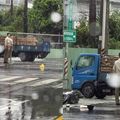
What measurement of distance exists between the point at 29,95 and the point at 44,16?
35.5 metres

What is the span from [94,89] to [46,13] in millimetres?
34057

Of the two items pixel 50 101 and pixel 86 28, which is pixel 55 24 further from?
pixel 50 101

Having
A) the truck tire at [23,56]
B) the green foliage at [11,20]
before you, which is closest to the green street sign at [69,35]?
the truck tire at [23,56]

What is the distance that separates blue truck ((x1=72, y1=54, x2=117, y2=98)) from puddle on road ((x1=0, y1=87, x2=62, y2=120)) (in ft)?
3.41

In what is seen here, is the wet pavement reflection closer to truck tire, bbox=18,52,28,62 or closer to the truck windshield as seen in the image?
the truck windshield

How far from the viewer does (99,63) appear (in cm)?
1912

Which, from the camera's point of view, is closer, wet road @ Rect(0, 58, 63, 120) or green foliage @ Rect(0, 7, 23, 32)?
wet road @ Rect(0, 58, 63, 120)

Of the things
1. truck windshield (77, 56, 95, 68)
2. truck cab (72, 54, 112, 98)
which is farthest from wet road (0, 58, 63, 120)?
truck windshield (77, 56, 95, 68)

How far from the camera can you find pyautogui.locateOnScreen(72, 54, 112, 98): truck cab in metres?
18.9

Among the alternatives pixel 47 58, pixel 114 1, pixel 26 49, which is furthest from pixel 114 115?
pixel 114 1

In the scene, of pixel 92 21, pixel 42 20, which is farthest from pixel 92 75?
pixel 42 20

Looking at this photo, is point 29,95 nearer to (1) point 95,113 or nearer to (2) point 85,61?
(2) point 85,61

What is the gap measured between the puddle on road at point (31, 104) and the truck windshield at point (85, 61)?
136 centimetres

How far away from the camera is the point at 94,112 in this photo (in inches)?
547
